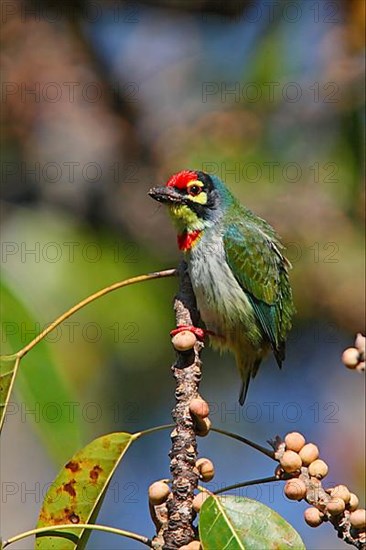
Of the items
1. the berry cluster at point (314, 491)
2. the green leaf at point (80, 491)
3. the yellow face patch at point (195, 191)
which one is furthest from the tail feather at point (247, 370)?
the berry cluster at point (314, 491)

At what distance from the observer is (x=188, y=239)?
3.82m

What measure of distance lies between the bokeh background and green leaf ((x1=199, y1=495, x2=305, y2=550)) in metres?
2.59

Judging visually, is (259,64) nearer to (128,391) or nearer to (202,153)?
(202,153)

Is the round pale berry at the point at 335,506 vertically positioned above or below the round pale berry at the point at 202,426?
below

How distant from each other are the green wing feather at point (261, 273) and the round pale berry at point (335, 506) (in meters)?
1.71

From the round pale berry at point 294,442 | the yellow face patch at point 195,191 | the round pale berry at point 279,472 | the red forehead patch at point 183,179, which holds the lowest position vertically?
the round pale berry at point 279,472

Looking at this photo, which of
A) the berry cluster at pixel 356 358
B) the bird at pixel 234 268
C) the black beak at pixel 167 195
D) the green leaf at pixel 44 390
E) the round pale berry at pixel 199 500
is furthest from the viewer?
the bird at pixel 234 268

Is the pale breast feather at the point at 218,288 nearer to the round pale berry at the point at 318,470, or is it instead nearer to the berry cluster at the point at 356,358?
the round pale berry at the point at 318,470

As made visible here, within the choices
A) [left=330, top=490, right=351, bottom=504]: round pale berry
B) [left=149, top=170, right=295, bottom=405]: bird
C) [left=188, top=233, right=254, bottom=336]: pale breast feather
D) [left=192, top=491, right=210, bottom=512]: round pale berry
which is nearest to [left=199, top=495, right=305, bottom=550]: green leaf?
[left=192, top=491, right=210, bottom=512]: round pale berry

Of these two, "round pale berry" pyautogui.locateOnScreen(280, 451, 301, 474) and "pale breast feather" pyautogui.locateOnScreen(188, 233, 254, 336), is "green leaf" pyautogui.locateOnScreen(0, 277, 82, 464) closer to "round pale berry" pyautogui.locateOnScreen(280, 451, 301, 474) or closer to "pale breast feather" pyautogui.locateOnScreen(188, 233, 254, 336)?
"round pale berry" pyautogui.locateOnScreen(280, 451, 301, 474)

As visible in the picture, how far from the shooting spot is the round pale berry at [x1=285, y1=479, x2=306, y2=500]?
2105 millimetres

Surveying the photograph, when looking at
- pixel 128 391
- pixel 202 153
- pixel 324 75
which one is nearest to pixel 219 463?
pixel 128 391

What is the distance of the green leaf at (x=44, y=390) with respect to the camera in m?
2.66

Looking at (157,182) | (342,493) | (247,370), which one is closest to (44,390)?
(342,493)
